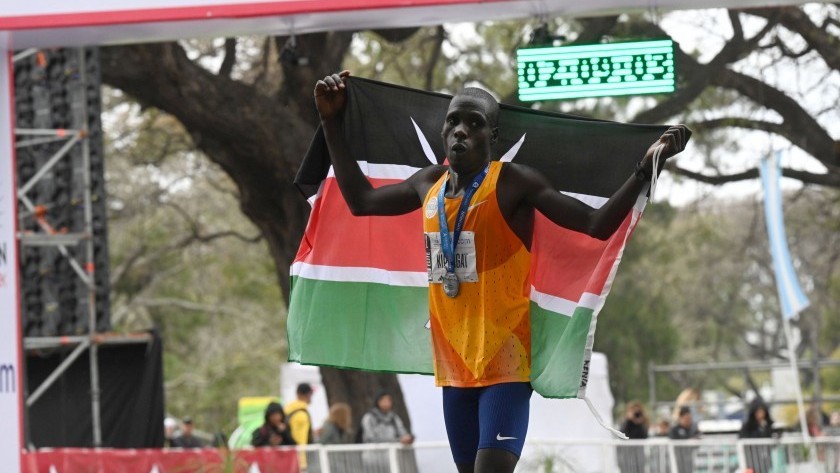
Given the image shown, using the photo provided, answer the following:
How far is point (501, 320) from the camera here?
5324mm

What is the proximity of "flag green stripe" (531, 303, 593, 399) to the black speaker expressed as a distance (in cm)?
1024

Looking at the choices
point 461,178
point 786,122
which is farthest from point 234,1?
point 786,122

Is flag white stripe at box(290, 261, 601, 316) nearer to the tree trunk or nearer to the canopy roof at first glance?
the canopy roof

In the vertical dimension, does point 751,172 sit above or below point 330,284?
above

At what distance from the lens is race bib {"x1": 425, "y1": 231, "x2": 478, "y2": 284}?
528 centimetres

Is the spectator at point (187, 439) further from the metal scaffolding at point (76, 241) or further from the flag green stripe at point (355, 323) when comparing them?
the flag green stripe at point (355, 323)

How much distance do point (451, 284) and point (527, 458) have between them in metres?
8.43

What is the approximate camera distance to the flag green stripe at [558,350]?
5.50 metres

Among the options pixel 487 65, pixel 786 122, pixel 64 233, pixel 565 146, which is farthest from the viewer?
pixel 487 65

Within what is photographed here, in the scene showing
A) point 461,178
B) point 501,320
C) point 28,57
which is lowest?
point 501,320

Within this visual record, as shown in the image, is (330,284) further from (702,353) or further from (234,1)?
(702,353)

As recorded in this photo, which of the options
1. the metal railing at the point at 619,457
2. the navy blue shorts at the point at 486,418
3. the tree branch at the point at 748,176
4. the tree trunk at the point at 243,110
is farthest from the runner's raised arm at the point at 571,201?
the tree branch at the point at 748,176

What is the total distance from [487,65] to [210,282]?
18.0 metres

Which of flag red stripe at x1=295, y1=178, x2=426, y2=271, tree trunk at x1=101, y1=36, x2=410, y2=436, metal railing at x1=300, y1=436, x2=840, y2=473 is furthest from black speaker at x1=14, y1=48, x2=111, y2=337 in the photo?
flag red stripe at x1=295, y1=178, x2=426, y2=271
